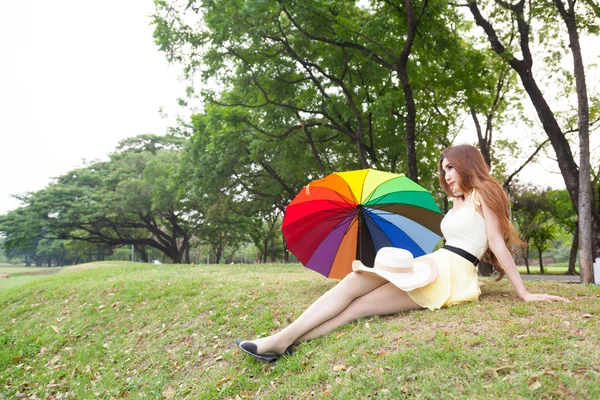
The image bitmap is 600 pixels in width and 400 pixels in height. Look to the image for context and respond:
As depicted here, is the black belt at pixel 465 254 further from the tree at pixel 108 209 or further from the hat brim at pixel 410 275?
the tree at pixel 108 209

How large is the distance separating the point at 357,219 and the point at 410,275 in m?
1.80

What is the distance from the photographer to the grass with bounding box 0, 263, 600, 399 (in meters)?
3.17

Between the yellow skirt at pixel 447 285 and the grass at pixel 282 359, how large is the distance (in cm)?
11

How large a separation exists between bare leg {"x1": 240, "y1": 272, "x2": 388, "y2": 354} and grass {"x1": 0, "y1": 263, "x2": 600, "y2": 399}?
23 centimetres

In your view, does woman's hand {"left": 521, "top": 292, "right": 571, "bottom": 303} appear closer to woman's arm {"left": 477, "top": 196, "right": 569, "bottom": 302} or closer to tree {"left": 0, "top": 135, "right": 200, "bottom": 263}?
woman's arm {"left": 477, "top": 196, "right": 569, "bottom": 302}

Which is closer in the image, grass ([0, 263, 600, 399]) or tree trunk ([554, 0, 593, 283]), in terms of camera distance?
grass ([0, 263, 600, 399])

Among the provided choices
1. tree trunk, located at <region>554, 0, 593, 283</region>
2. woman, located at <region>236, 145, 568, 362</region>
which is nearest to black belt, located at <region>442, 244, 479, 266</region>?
woman, located at <region>236, 145, 568, 362</region>

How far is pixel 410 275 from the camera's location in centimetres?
420

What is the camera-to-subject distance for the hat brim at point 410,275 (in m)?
4.12

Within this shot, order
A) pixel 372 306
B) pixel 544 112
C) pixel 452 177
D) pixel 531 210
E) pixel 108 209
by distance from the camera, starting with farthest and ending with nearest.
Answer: pixel 108 209 < pixel 531 210 < pixel 544 112 < pixel 452 177 < pixel 372 306

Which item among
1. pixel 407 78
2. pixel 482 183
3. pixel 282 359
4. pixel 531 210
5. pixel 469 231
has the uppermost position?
pixel 407 78

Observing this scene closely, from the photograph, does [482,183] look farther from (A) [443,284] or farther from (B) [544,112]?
(B) [544,112]

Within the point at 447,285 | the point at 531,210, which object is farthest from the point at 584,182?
the point at 531,210

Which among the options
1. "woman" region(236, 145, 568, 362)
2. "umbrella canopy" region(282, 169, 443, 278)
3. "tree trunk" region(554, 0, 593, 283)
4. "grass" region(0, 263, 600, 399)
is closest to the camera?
"grass" region(0, 263, 600, 399)
